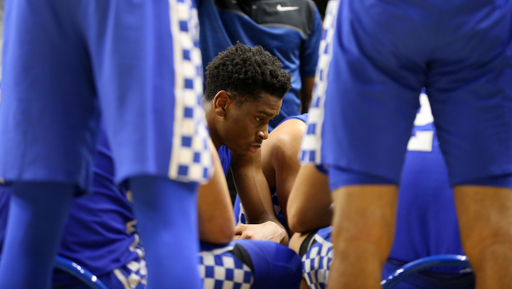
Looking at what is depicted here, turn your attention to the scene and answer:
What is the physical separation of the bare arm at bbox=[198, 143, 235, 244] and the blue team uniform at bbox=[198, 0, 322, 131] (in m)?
1.19

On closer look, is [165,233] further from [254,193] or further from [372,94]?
[254,193]

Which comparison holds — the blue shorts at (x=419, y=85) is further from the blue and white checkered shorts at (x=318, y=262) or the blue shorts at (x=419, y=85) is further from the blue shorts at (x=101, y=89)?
the blue and white checkered shorts at (x=318, y=262)

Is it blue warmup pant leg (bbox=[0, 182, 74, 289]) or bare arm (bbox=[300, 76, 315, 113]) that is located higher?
bare arm (bbox=[300, 76, 315, 113])

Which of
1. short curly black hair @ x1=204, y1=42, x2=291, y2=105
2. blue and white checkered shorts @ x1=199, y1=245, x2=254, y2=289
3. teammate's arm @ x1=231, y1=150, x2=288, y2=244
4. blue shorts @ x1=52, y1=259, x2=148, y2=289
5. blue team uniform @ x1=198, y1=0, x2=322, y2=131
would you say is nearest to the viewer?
blue shorts @ x1=52, y1=259, x2=148, y2=289

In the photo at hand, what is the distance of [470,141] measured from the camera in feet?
3.12

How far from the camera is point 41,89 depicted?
911mm

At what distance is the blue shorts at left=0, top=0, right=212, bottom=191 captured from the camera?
805 mm

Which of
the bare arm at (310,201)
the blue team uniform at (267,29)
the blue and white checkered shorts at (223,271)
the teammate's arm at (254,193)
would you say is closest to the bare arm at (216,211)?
the blue and white checkered shorts at (223,271)

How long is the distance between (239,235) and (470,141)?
1.04 metres

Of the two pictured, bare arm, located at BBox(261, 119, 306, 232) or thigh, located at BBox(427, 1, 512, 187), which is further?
bare arm, located at BBox(261, 119, 306, 232)

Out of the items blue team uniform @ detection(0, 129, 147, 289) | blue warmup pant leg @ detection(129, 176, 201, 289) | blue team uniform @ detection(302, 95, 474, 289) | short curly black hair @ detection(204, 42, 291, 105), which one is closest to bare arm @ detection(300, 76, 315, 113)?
short curly black hair @ detection(204, 42, 291, 105)

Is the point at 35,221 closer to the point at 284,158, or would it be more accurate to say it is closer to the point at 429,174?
the point at 429,174

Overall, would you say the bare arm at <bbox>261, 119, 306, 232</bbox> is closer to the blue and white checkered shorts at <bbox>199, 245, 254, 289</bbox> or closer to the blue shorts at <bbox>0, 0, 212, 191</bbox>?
the blue and white checkered shorts at <bbox>199, 245, 254, 289</bbox>

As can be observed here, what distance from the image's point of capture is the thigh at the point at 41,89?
0.90 meters
